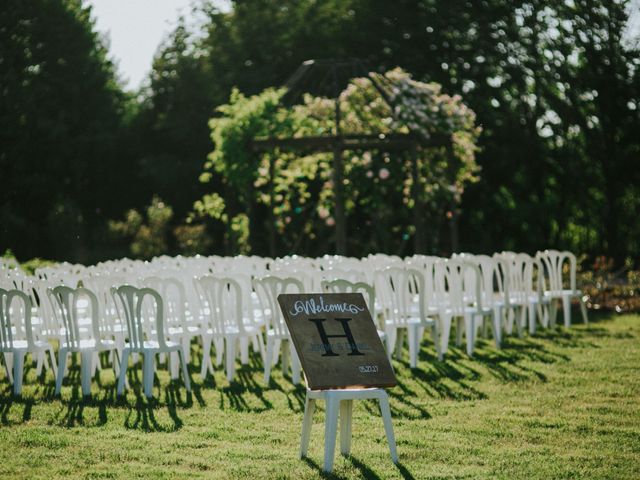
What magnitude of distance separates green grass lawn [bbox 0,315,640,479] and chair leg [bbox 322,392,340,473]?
0.26ft

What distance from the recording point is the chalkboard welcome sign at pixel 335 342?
17.1 ft

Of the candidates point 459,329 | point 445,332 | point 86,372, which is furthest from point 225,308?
point 459,329

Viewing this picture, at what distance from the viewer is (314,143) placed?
547 inches

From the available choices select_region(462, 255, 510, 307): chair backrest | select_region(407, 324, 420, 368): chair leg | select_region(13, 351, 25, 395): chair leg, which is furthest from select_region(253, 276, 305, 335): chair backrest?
select_region(462, 255, 510, 307): chair backrest

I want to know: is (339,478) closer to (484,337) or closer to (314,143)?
(484,337)

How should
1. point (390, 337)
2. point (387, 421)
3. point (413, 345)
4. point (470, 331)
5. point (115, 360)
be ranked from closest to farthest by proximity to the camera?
1. point (387, 421)
2. point (115, 360)
3. point (413, 345)
4. point (390, 337)
5. point (470, 331)

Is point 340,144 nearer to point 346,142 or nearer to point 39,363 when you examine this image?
point 346,142

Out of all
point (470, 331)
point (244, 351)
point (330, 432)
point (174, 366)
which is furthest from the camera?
point (470, 331)

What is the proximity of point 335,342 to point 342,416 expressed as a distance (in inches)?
17.9

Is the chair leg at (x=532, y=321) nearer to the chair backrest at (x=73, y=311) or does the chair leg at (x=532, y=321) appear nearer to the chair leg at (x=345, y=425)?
the chair backrest at (x=73, y=311)

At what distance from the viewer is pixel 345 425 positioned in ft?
18.1

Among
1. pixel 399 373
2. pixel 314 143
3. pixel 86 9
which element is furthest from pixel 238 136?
pixel 86 9

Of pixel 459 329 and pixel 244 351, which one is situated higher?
pixel 459 329

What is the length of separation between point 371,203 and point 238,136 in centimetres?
309
